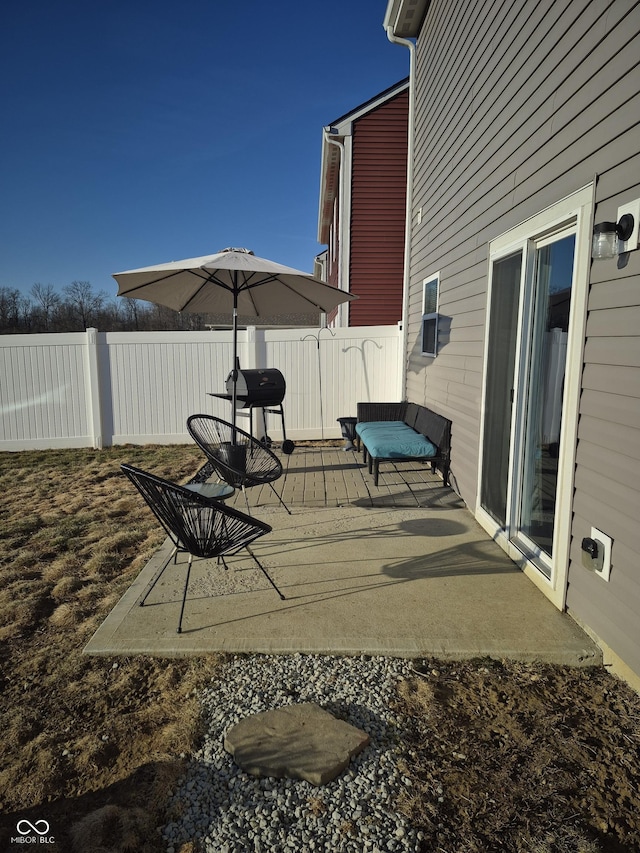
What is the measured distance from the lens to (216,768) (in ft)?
5.44

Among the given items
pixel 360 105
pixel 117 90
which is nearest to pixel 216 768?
pixel 360 105

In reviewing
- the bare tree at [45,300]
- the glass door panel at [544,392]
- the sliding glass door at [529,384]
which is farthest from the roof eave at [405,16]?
the bare tree at [45,300]

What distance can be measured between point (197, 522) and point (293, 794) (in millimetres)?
1416

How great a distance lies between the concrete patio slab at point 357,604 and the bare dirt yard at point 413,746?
0.46ft

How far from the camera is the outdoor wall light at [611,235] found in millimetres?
2096

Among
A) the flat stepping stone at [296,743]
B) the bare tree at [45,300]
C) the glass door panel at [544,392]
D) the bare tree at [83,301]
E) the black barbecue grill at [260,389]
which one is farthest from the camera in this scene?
the bare tree at [83,301]

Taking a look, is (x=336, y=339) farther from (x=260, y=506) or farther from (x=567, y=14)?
(x=567, y=14)

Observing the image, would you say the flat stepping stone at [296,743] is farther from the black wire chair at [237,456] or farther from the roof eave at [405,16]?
the roof eave at [405,16]

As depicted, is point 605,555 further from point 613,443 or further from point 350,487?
point 350,487

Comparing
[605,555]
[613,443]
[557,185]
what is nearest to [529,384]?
[613,443]

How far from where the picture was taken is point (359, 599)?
112 inches

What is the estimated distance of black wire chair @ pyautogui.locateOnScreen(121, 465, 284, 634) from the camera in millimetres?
2467

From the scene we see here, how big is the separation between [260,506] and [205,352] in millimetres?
4184

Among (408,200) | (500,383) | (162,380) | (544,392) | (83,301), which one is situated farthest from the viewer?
(83,301)
